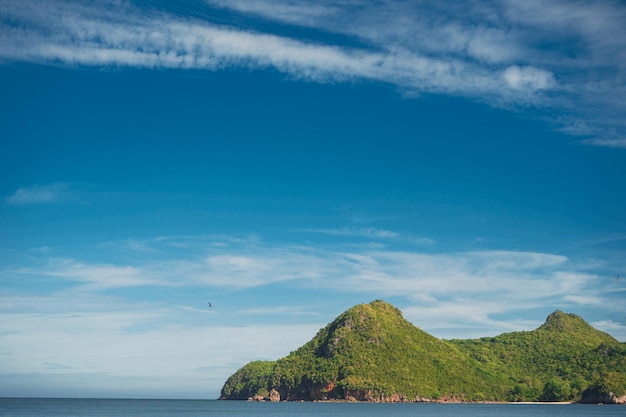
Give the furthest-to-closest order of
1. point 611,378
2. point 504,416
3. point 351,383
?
point 351,383, point 611,378, point 504,416

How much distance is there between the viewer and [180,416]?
393 feet

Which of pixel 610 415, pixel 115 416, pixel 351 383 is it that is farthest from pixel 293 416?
pixel 351 383

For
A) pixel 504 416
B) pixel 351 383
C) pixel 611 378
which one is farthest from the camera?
pixel 351 383

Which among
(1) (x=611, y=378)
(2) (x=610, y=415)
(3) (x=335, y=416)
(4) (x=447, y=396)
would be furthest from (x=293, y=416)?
(1) (x=611, y=378)

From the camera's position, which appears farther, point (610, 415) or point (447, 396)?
point (447, 396)

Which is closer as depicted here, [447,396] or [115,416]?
[115,416]

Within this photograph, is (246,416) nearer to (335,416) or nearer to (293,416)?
(293,416)

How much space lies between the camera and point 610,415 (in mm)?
116125

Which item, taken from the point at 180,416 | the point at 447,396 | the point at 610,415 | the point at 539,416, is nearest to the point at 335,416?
the point at 180,416

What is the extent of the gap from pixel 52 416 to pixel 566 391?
150030 mm

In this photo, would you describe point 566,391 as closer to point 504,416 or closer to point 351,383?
point 351,383

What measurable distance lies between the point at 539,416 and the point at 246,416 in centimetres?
5634

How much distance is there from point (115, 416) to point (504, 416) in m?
73.0

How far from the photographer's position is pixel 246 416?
11681 cm
